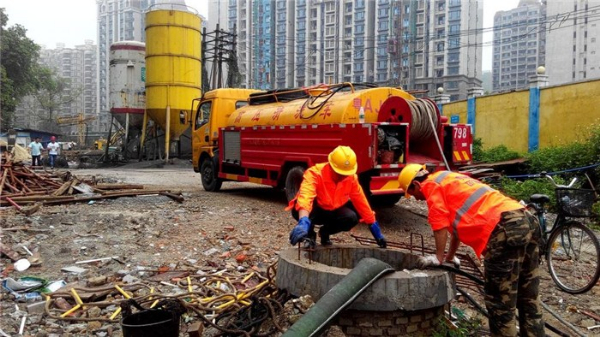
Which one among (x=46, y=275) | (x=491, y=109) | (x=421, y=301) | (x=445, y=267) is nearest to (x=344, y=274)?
(x=421, y=301)

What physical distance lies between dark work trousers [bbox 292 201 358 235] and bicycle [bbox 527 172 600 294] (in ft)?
7.10

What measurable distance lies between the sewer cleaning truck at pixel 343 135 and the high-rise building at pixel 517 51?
57.4 m

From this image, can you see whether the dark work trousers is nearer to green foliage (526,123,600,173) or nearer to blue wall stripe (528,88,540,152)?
green foliage (526,123,600,173)

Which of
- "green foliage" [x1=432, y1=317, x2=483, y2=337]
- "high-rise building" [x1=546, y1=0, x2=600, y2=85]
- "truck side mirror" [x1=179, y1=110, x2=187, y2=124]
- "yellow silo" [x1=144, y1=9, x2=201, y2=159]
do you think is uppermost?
"high-rise building" [x1=546, y1=0, x2=600, y2=85]

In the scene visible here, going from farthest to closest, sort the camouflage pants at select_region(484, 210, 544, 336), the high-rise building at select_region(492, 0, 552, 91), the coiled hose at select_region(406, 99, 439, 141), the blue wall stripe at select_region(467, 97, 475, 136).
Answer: the high-rise building at select_region(492, 0, 552, 91) < the blue wall stripe at select_region(467, 97, 475, 136) < the coiled hose at select_region(406, 99, 439, 141) < the camouflage pants at select_region(484, 210, 544, 336)

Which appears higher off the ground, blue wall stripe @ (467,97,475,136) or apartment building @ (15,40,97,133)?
apartment building @ (15,40,97,133)

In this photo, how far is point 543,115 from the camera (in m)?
13.0

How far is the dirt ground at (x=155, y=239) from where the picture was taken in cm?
430

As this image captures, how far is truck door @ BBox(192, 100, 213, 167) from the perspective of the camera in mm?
11695

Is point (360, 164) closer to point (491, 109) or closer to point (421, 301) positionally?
point (421, 301)

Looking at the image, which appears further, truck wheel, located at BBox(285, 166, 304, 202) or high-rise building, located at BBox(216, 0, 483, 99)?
high-rise building, located at BBox(216, 0, 483, 99)

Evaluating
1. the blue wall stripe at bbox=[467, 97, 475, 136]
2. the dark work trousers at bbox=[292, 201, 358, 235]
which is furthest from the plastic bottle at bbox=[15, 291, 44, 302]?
the blue wall stripe at bbox=[467, 97, 475, 136]

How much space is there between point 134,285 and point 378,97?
15.8 ft

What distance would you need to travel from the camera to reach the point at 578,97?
12.0 metres
